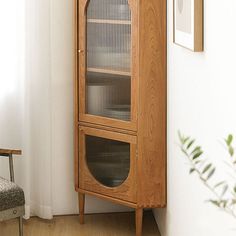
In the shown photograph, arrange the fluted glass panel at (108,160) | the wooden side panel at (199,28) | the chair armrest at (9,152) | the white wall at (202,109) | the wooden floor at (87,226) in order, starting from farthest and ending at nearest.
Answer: the wooden floor at (87,226) < the fluted glass panel at (108,160) < the chair armrest at (9,152) < the wooden side panel at (199,28) < the white wall at (202,109)

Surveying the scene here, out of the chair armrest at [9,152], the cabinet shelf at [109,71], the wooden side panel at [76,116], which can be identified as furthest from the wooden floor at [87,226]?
the cabinet shelf at [109,71]

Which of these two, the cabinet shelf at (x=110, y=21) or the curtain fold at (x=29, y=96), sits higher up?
the cabinet shelf at (x=110, y=21)

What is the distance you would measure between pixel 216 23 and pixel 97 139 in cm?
154

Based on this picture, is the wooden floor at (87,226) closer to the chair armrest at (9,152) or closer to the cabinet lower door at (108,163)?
the cabinet lower door at (108,163)

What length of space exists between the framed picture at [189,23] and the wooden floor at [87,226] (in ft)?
4.55

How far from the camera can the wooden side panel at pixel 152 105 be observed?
297cm

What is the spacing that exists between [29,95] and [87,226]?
2.88ft

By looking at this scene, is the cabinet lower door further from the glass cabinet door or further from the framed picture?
the framed picture

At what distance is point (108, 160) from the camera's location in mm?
3344

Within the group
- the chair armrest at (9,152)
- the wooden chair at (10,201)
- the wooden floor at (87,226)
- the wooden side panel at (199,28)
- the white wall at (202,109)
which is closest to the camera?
the white wall at (202,109)

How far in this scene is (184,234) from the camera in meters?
2.63

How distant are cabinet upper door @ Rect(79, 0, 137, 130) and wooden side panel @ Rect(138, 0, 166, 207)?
62 mm

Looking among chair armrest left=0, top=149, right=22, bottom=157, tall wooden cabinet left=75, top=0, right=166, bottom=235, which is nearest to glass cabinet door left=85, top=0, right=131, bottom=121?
tall wooden cabinet left=75, top=0, right=166, bottom=235

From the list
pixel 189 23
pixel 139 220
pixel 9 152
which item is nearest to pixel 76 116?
pixel 9 152
